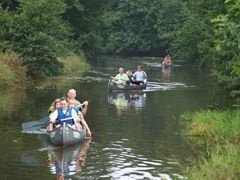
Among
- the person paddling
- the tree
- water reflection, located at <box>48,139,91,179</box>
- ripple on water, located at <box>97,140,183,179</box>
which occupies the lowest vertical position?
ripple on water, located at <box>97,140,183,179</box>

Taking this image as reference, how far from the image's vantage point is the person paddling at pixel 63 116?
1659 centimetres

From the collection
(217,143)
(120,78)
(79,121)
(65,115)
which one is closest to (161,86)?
(120,78)

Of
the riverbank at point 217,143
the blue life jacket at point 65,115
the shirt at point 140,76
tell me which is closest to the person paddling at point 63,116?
the blue life jacket at point 65,115

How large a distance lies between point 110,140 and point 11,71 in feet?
50.7

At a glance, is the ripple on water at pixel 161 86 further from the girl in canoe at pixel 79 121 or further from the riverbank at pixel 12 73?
the girl in canoe at pixel 79 121

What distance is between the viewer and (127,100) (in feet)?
95.3

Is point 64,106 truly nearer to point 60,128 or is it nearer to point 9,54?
point 60,128

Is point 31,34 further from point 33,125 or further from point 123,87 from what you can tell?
point 33,125

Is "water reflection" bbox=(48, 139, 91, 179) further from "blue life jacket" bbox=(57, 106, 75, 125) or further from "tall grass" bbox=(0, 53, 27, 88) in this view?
"tall grass" bbox=(0, 53, 27, 88)

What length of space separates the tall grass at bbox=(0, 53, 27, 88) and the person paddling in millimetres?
13500

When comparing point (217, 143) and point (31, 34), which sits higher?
point (31, 34)

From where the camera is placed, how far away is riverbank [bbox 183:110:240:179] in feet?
32.3

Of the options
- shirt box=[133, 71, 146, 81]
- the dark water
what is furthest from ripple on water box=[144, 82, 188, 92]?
the dark water

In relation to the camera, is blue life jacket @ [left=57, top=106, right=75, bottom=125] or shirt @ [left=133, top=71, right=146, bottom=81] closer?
blue life jacket @ [left=57, top=106, right=75, bottom=125]
